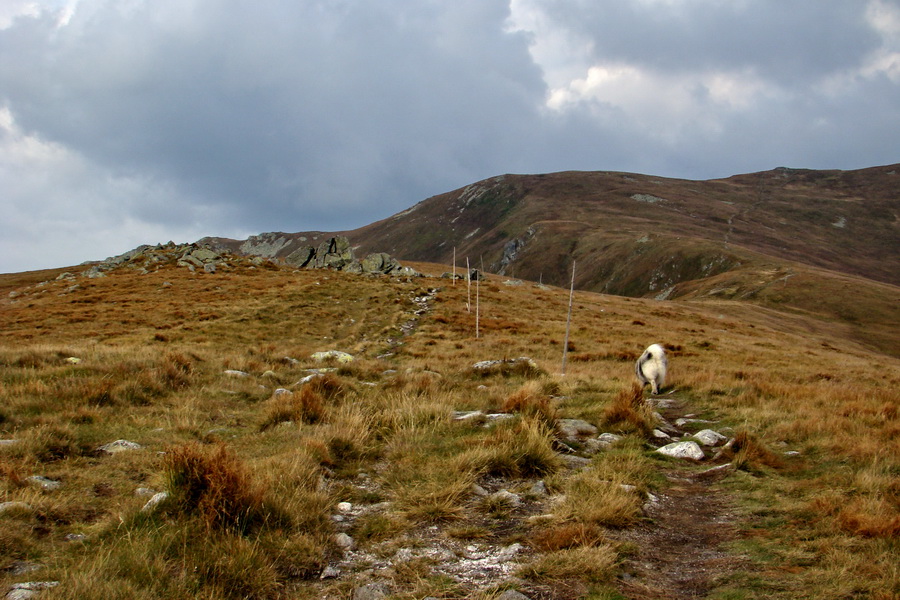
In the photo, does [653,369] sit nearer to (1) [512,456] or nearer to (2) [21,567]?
(1) [512,456]

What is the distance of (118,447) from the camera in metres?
6.55

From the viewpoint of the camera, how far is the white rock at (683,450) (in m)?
7.46

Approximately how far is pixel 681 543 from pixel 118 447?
21.9 ft

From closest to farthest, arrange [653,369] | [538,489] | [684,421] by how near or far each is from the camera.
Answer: [538,489] → [684,421] → [653,369]

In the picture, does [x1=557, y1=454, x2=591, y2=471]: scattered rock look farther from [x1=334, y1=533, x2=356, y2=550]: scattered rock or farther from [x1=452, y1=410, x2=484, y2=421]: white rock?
[x1=334, y1=533, x2=356, y2=550]: scattered rock

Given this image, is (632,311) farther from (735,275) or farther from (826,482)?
(735,275)

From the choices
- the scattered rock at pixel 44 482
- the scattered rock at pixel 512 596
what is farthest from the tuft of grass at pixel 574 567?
the scattered rock at pixel 44 482

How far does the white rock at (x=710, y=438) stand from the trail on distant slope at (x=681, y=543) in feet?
5.91

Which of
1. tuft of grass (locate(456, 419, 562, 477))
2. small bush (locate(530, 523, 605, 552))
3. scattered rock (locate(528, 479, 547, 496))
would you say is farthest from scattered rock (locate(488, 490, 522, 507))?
small bush (locate(530, 523, 605, 552))

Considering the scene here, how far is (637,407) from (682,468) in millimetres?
2628

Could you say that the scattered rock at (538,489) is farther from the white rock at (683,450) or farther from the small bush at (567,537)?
the white rock at (683,450)

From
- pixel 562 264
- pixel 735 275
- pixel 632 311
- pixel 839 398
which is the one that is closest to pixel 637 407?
pixel 839 398

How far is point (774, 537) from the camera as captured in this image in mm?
4602

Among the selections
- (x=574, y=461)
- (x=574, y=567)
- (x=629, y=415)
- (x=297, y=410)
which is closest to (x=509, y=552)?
(x=574, y=567)
